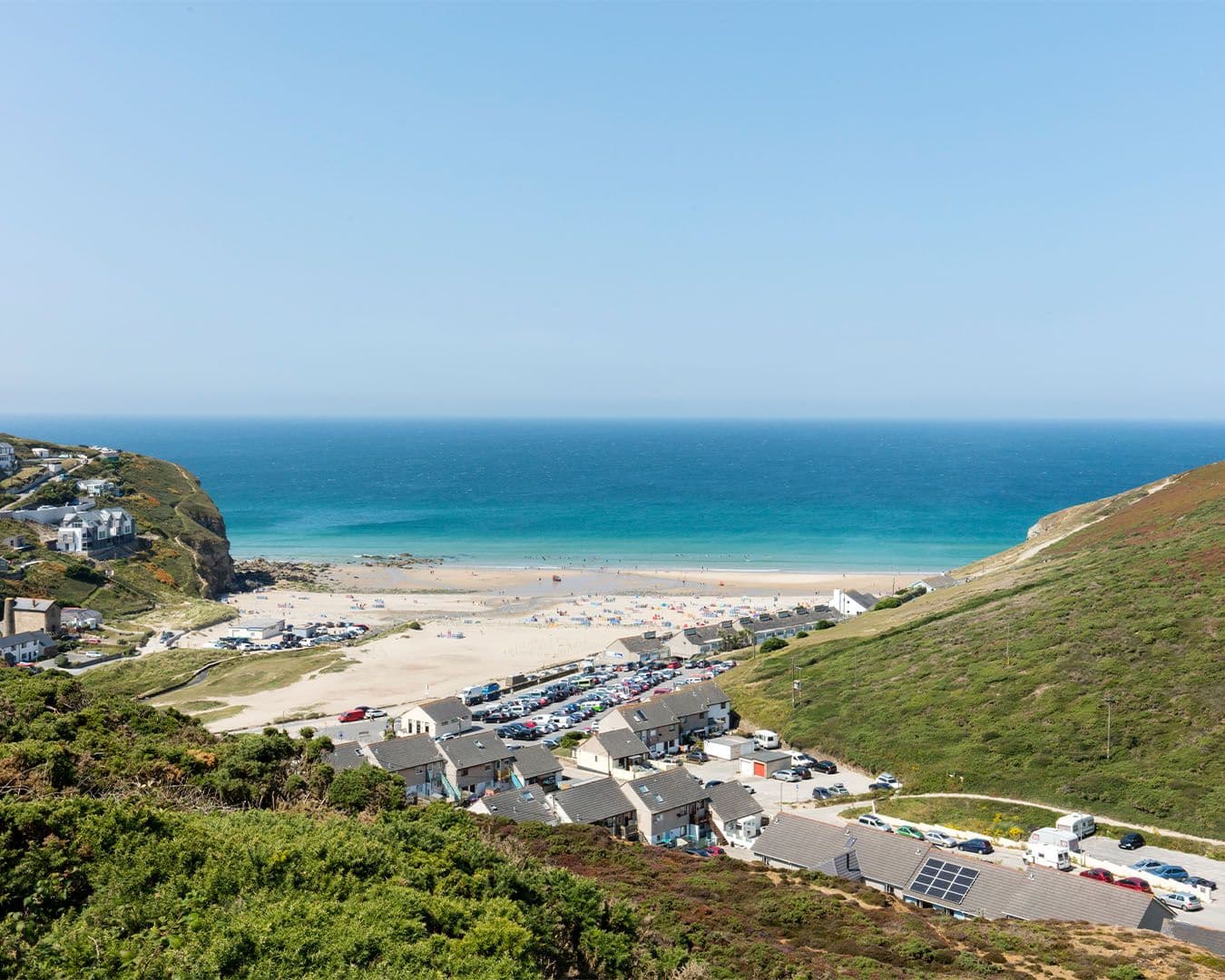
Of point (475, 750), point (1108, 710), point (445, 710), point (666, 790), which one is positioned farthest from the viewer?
point (445, 710)

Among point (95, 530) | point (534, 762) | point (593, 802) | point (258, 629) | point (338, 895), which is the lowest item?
point (258, 629)

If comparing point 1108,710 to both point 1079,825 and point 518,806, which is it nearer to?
point 1079,825

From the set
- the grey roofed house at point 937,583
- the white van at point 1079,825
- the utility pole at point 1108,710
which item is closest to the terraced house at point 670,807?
the white van at point 1079,825

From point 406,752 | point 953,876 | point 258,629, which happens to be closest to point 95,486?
point 258,629

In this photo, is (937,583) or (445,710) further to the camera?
(937,583)

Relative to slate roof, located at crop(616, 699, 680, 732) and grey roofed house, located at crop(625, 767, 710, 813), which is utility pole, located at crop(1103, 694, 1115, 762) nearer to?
grey roofed house, located at crop(625, 767, 710, 813)

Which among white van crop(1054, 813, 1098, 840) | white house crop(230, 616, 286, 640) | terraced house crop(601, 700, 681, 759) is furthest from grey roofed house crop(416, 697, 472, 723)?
white house crop(230, 616, 286, 640)

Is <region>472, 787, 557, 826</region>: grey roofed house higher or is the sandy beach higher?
<region>472, 787, 557, 826</region>: grey roofed house
